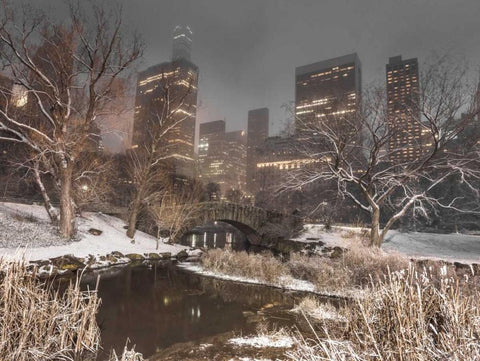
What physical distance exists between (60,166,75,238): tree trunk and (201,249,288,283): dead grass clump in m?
9.90

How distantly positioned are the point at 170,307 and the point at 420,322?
869 cm

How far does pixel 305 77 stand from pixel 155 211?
2465 centimetres

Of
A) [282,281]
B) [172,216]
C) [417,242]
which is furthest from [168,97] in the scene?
[417,242]

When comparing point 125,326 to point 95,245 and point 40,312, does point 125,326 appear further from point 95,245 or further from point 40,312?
point 95,245

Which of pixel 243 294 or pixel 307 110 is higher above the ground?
pixel 307 110

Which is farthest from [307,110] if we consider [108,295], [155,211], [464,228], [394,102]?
[464,228]

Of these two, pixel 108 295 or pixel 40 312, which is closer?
pixel 40 312

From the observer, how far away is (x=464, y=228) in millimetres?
38438

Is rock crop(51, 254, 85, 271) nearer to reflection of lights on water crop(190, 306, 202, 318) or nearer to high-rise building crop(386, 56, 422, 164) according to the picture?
reflection of lights on water crop(190, 306, 202, 318)

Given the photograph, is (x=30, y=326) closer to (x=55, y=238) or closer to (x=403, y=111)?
(x=55, y=238)

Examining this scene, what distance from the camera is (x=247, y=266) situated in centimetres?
1524

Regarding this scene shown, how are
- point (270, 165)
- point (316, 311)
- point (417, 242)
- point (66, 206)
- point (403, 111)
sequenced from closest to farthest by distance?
point (316, 311)
point (403, 111)
point (66, 206)
point (417, 242)
point (270, 165)

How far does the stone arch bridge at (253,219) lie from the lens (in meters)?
29.4

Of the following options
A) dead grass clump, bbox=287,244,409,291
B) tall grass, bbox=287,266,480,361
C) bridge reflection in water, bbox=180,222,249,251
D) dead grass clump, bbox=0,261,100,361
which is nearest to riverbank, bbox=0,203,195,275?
bridge reflection in water, bbox=180,222,249,251
